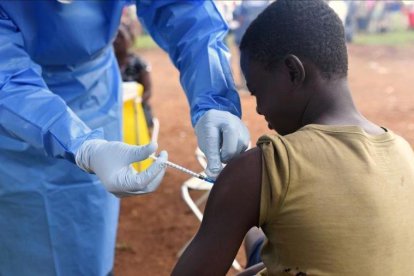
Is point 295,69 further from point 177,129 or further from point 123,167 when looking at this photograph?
point 177,129

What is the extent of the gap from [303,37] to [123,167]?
522 millimetres

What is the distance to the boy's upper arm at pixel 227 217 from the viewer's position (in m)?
1.25

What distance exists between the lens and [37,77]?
5.41ft

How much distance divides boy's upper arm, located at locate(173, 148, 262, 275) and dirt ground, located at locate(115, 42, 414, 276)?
6.56ft

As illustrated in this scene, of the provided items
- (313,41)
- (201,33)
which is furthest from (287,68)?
(201,33)

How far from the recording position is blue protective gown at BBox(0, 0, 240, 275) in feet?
5.94

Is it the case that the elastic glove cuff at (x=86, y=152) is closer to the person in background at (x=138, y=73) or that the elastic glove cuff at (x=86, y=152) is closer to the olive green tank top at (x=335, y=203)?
the olive green tank top at (x=335, y=203)

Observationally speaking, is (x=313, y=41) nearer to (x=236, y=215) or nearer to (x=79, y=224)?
(x=236, y=215)

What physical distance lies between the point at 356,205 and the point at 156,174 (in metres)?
0.46

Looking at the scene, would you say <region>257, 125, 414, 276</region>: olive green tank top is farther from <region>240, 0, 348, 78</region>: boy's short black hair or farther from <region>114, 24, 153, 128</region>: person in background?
<region>114, 24, 153, 128</region>: person in background

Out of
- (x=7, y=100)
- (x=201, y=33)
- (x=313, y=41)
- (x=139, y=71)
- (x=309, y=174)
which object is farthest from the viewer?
(x=139, y=71)

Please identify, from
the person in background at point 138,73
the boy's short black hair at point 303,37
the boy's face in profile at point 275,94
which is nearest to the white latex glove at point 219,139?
the boy's face in profile at point 275,94

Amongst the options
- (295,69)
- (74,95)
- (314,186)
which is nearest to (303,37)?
(295,69)

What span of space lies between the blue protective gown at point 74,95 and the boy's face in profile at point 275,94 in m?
0.29
